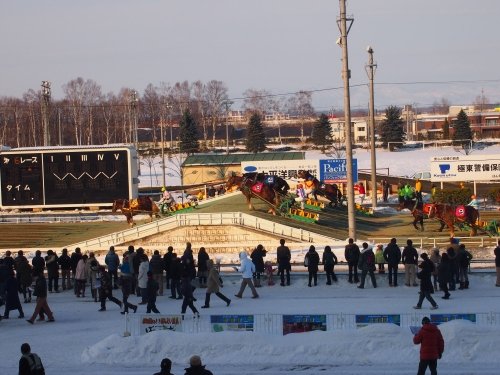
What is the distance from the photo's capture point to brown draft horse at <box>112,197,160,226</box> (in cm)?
4497

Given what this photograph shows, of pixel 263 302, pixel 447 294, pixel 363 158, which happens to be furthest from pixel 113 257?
pixel 363 158

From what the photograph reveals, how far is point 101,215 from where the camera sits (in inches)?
1997

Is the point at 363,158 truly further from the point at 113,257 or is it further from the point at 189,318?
the point at 189,318

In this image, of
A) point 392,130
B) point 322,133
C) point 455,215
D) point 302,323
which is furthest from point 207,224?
point 322,133

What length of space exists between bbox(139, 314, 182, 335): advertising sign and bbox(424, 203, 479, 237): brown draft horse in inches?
872

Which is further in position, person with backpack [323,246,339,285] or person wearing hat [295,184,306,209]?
person wearing hat [295,184,306,209]

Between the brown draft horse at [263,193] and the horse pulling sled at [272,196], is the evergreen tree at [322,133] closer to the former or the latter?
the horse pulling sled at [272,196]

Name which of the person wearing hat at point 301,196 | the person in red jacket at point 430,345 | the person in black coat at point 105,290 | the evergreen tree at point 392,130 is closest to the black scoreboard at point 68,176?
the person wearing hat at point 301,196

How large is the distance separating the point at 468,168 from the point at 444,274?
34.8 meters

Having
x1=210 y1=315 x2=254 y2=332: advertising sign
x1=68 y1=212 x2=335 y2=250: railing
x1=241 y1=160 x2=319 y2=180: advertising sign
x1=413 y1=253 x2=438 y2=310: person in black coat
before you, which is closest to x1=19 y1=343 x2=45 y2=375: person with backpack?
x1=210 y1=315 x2=254 y2=332: advertising sign

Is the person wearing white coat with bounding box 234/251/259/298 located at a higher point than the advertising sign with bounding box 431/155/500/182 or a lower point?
lower

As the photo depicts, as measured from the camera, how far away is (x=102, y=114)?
456ft

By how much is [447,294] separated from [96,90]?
131949 mm

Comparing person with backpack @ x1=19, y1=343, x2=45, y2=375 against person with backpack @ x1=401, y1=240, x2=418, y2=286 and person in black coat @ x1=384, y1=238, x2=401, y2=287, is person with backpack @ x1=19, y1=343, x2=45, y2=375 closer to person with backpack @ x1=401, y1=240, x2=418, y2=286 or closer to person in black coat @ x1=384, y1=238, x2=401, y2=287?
person with backpack @ x1=401, y1=240, x2=418, y2=286
